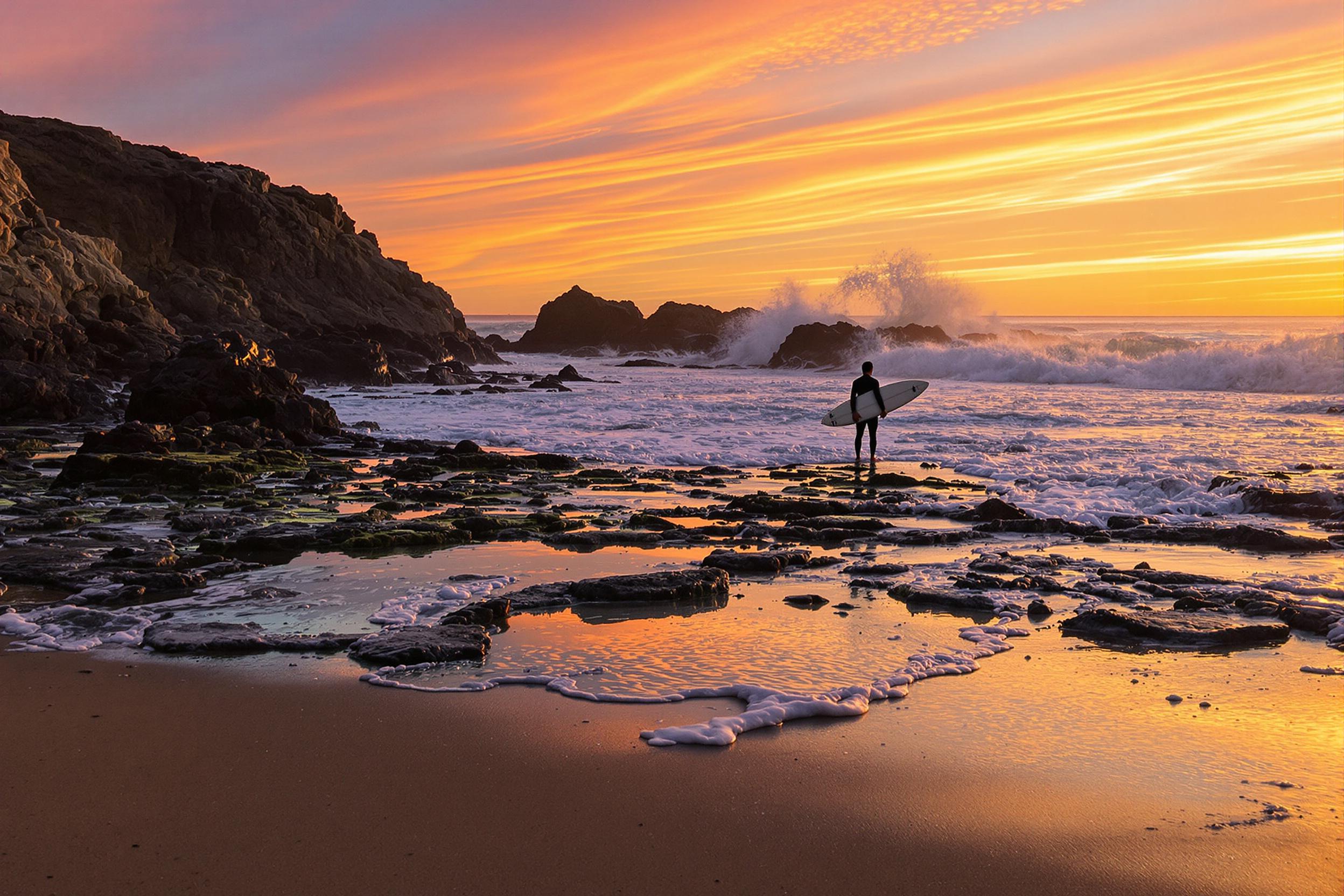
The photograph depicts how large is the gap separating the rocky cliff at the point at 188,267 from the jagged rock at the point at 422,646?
83.0 feet

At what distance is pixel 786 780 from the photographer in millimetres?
3764

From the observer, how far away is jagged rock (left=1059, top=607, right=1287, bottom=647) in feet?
19.1

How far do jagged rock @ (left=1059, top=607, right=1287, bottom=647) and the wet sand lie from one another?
2.12 meters

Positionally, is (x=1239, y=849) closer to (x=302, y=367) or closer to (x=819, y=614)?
(x=819, y=614)

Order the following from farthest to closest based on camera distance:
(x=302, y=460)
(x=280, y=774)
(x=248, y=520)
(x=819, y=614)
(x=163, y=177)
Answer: (x=163, y=177) → (x=302, y=460) → (x=248, y=520) → (x=819, y=614) → (x=280, y=774)

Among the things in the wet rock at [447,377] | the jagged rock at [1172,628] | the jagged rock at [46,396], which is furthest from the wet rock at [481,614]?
the wet rock at [447,377]

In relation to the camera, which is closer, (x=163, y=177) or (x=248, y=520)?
(x=248, y=520)

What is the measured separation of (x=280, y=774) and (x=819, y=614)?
3.72 m

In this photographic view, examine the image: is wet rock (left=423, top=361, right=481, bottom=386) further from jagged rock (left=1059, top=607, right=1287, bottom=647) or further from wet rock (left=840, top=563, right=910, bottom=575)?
jagged rock (left=1059, top=607, right=1287, bottom=647)

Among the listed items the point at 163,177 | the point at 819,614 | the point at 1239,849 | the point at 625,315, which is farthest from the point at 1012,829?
the point at 625,315

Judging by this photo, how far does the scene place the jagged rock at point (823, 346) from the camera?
59.0 metres

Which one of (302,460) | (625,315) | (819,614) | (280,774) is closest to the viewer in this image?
(280,774)

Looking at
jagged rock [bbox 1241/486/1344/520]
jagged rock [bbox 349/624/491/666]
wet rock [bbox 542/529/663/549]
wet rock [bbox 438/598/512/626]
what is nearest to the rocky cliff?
wet rock [bbox 542/529/663/549]

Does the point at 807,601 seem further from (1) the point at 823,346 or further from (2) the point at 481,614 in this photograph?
(1) the point at 823,346
